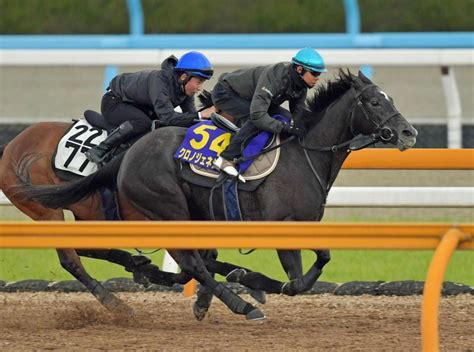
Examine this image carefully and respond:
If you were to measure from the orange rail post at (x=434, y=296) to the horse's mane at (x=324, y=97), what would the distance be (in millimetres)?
2475

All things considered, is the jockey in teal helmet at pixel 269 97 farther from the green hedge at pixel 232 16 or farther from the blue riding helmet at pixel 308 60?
the green hedge at pixel 232 16

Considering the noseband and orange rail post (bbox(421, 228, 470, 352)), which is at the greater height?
the noseband

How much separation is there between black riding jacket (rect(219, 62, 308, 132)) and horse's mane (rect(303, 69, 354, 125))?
0.06m

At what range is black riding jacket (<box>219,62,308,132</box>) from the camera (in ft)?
20.8

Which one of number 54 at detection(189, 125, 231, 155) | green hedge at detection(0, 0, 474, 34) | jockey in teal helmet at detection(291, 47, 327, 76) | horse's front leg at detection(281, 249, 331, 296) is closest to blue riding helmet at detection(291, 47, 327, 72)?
jockey in teal helmet at detection(291, 47, 327, 76)

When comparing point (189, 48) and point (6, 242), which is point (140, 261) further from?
point (189, 48)

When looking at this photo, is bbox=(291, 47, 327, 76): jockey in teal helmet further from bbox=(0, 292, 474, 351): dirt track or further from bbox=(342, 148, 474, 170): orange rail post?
bbox=(0, 292, 474, 351): dirt track

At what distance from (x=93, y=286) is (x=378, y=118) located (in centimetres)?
193

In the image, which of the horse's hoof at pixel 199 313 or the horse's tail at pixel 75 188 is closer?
the horse's hoof at pixel 199 313

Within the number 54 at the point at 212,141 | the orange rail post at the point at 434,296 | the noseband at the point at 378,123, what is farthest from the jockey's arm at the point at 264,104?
the orange rail post at the point at 434,296

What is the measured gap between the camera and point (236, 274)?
6543 mm

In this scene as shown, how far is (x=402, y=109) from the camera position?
43.8 ft

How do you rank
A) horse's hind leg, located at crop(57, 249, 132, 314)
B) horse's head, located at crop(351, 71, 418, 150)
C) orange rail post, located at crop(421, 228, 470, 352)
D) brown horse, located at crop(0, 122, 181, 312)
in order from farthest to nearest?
brown horse, located at crop(0, 122, 181, 312) → horse's hind leg, located at crop(57, 249, 132, 314) → horse's head, located at crop(351, 71, 418, 150) → orange rail post, located at crop(421, 228, 470, 352)

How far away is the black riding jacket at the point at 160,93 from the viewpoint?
6.81 m
